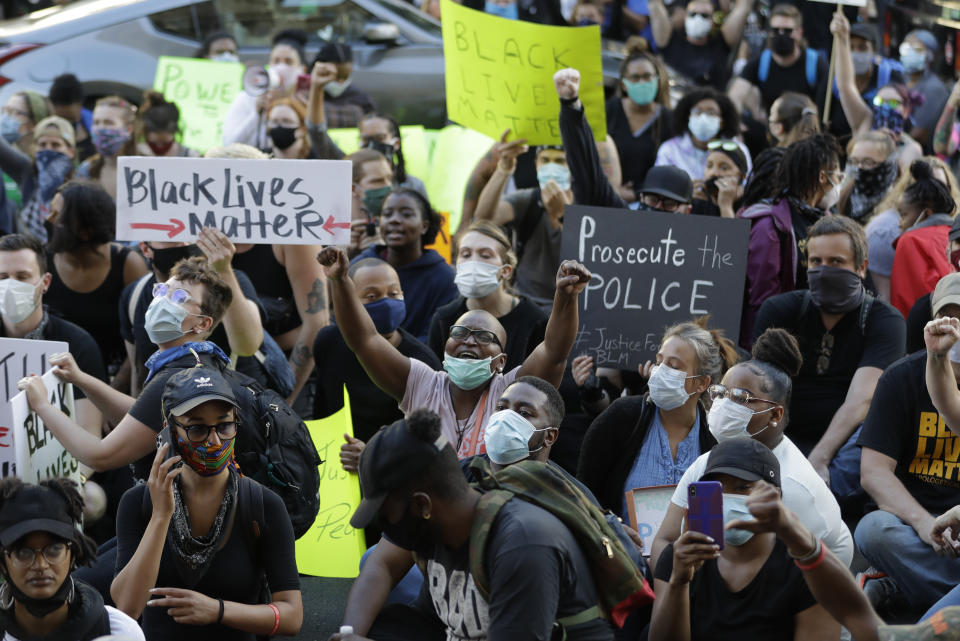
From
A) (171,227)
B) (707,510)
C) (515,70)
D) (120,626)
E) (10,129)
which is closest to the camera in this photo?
(707,510)

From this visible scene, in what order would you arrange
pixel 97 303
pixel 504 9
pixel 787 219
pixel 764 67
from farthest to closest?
1. pixel 504 9
2. pixel 764 67
3. pixel 787 219
4. pixel 97 303

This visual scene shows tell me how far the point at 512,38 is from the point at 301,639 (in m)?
3.70

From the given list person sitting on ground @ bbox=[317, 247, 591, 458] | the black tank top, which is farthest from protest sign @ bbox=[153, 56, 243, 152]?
person sitting on ground @ bbox=[317, 247, 591, 458]

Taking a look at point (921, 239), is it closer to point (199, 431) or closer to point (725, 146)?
point (725, 146)

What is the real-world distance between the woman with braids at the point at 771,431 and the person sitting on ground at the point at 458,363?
66 cm

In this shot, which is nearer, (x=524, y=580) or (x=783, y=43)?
(x=524, y=580)

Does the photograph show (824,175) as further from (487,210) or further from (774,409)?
(774,409)

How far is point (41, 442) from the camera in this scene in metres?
5.22

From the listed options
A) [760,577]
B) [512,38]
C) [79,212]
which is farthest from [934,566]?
[79,212]

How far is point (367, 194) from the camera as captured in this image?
8.01 meters

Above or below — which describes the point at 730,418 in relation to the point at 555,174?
below

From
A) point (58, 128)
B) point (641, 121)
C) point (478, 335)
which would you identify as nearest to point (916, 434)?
point (478, 335)

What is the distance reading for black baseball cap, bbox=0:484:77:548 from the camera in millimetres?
4078

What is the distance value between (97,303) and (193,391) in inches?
99.0
